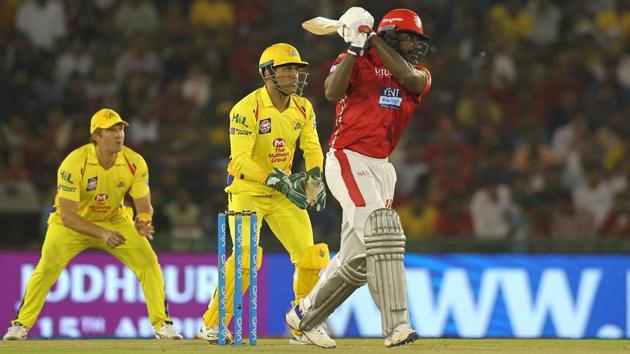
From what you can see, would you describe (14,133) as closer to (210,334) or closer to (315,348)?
(210,334)

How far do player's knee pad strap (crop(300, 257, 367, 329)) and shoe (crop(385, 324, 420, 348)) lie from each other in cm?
47

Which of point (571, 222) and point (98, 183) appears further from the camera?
point (571, 222)

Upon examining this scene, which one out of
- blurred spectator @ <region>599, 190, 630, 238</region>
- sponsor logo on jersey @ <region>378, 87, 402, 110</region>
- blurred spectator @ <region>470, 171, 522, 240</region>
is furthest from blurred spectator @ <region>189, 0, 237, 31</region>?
sponsor logo on jersey @ <region>378, 87, 402, 110</region>

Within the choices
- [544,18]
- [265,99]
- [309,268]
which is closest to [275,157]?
[265,99]

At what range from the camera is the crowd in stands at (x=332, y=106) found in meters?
14.7

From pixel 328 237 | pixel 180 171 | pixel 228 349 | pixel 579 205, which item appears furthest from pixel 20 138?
pixel 228 349

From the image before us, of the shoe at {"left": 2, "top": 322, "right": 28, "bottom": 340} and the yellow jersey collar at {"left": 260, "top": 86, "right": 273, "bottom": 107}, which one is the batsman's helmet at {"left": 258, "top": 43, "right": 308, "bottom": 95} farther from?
the shoe at {"left": 2, "top": 322, "right": 28, "bottom": 340}

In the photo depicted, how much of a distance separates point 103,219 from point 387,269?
334 centimetres

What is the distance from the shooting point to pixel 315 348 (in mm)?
9156

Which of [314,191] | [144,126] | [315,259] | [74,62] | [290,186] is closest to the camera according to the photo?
[290,186]

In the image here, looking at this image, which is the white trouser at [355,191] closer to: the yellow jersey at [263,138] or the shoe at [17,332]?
the yellow jersey at [263,138]

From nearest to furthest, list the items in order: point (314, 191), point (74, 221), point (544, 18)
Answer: point (314, 191) → point (74, 221) → point (544, 18)

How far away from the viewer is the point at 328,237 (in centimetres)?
1380

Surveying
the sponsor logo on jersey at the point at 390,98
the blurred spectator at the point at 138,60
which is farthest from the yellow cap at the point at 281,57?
the blurred spectator at the point at 138,60
